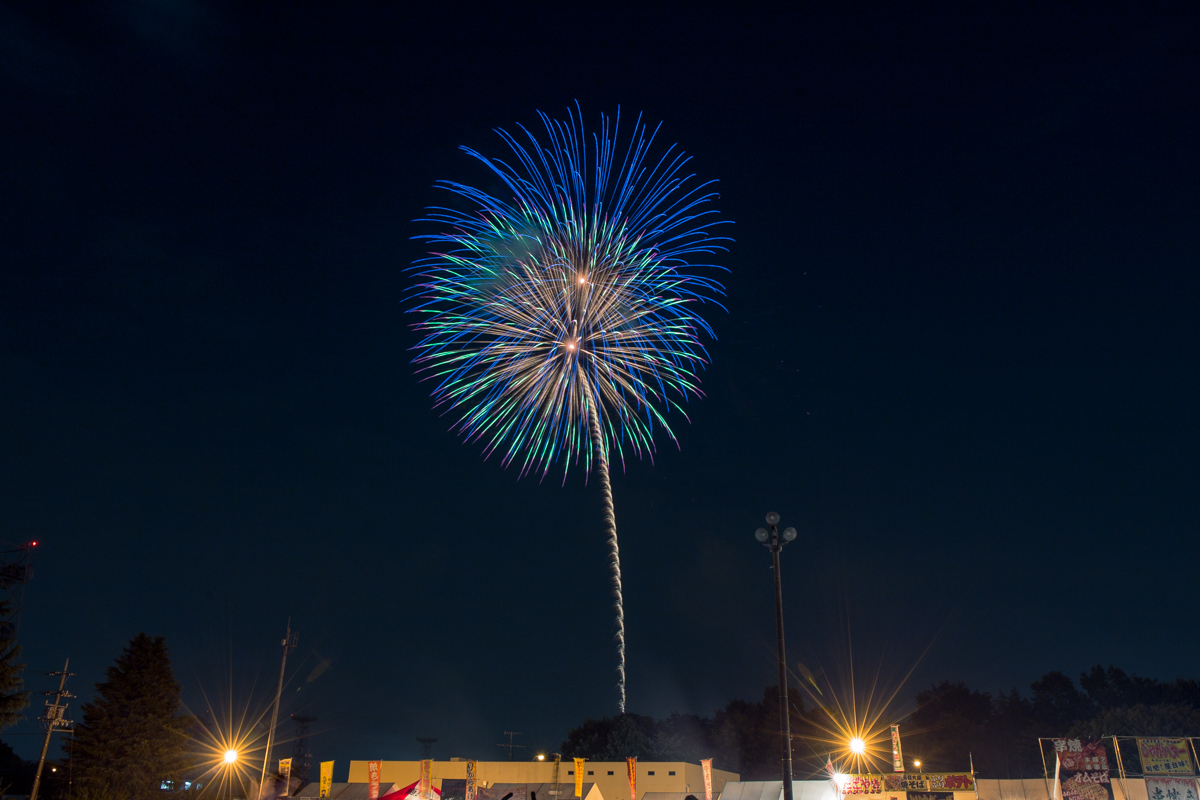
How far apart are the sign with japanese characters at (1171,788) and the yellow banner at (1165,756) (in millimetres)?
516

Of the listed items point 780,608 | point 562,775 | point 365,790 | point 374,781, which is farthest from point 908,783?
point 365,790

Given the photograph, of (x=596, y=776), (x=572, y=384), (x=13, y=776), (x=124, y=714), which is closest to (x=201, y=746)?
(x=13, y=776)

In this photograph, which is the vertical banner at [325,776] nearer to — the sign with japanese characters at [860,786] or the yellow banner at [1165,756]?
the sign with japanese characters at [860,786]

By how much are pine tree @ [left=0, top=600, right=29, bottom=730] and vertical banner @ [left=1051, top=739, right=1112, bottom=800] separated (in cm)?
3942

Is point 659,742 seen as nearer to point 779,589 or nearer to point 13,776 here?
point 13,776

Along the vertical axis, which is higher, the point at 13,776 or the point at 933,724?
the point at 933,724

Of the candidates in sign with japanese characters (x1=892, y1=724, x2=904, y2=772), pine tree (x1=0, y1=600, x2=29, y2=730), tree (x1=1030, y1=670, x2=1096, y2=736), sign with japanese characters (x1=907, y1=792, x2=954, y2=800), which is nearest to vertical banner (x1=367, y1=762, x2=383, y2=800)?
pine tree (x1=0, y1=600, x2=29, y2=730)

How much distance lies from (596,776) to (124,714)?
31548 millimetres

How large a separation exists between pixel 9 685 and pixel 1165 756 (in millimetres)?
44668

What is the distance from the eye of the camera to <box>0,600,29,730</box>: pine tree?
33.5 m

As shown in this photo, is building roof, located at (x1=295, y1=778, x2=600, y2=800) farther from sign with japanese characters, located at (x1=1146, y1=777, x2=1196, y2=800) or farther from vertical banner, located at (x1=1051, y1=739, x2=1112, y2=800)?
sign with japanese characters, located at (x1=1146, y1=777, x2=1196, y2=800)

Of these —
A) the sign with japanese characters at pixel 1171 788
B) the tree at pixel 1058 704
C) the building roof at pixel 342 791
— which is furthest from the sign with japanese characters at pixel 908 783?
the tree at pixel 1058 704

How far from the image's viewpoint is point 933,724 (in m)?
84.9

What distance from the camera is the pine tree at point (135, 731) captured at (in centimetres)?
4888
